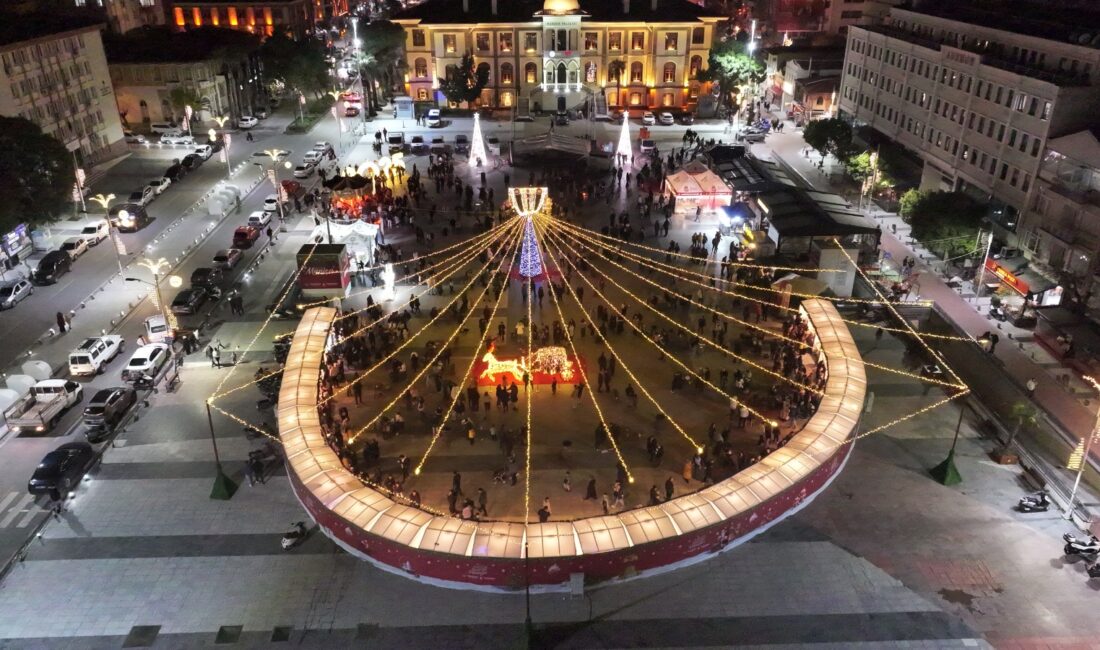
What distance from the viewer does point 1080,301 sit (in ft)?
108

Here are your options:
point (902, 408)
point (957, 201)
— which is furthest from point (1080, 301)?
point (902, 408)

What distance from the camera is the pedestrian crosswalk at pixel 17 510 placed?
72.4 feet

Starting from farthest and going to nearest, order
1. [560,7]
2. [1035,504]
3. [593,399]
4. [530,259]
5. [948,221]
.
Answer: [560,7], [948,221], [530,259], [593,399], [1035,504]

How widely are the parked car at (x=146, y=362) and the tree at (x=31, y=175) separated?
14409mm

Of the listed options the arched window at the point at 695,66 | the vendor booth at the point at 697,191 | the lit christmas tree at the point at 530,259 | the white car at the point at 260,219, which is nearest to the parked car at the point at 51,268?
the white car at the point at 260,219

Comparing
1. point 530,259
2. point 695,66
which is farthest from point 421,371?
point 695,66

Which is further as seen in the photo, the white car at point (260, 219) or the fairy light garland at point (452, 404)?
the white car at point (260, 219)

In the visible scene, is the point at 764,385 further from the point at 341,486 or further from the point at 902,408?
the point at 341,486

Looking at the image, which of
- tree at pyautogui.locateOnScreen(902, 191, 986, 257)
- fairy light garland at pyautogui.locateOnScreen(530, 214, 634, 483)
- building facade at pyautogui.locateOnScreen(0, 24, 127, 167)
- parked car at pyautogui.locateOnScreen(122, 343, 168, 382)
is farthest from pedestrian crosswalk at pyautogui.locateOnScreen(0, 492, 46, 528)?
tree at pyautogui.locateOnScreen(902, 191, 986, 257)

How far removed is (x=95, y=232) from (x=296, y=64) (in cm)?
3341

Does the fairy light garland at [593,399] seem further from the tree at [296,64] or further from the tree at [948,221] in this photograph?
the tree at [296,64]

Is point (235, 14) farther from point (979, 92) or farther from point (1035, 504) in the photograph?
point (1035, 504)

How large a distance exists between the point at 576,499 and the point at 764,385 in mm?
9561

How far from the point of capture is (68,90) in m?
52.0
